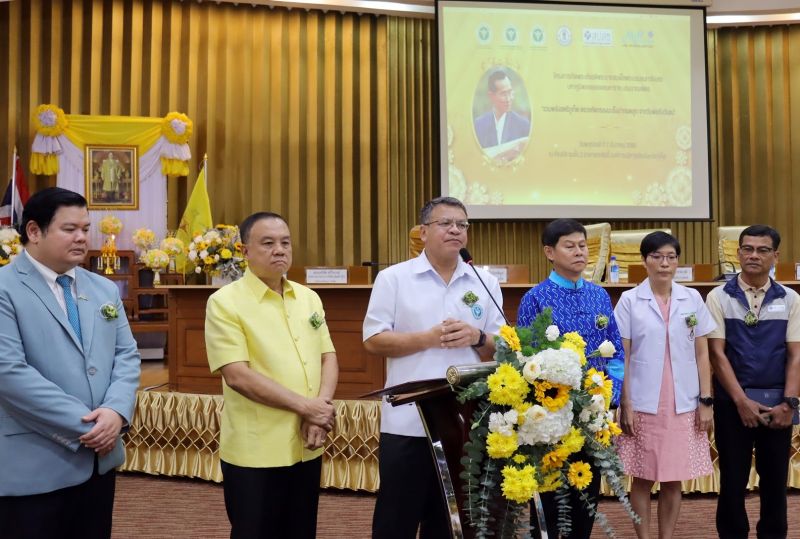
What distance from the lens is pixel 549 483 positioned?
5.40 feet

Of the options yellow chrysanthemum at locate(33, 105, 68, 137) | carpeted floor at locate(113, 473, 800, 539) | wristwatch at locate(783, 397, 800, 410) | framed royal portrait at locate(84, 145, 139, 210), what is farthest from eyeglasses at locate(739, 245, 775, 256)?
yellow chrysanthemum at locate(33, 105, 68, 137)

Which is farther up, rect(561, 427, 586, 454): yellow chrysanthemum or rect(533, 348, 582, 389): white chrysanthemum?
rect(533, 348, 582, 389): white chrysanthemum

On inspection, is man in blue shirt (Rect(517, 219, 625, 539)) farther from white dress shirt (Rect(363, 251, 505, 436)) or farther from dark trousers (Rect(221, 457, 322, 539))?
dark trousers (Rect(221, 457, 322, 539))

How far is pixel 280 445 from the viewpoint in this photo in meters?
2.11

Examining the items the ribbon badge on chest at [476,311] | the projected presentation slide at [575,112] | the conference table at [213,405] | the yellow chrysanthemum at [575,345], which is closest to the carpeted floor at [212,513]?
the conference table at [213,405]

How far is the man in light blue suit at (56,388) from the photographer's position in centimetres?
185

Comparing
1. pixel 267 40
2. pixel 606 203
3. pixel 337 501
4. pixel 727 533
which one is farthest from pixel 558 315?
pixel 267 40

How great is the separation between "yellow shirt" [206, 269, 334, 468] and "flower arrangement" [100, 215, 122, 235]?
5295 mm

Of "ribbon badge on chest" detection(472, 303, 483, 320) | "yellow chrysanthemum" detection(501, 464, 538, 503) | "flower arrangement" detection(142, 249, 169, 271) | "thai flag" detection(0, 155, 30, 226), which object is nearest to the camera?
"yellow chrysanthemum" detection(501, 464, 538, 503)

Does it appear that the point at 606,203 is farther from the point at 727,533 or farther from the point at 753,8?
the point at 727,533

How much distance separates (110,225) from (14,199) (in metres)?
0.87

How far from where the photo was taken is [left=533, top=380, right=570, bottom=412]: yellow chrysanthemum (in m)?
1.62

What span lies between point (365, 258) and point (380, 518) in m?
5.97

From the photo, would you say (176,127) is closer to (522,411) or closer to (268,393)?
(268,393)
